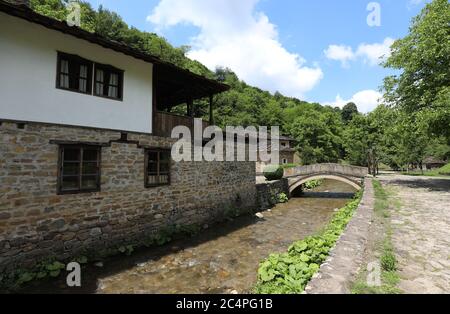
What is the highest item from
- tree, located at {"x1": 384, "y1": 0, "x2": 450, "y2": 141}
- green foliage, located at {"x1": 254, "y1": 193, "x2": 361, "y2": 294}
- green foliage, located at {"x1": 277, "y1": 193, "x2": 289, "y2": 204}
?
tree, located at {"x1": 384, "y1": 0, "x2": 450, "y2": 141}

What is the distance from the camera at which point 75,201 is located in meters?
7.57

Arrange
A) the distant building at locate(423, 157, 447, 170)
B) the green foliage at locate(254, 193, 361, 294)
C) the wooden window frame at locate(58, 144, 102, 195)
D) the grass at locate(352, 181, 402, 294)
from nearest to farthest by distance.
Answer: the grass at locate(352, 181, 402, 294), the green foliage at locate(254, 193, 361, 294), the wooden window frame at locate(58, 144, 102, 195), the distant building at locate(423, 157, 447, 170)

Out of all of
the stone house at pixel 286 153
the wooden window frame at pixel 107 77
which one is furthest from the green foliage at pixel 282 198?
the stone house at pixel 286 153

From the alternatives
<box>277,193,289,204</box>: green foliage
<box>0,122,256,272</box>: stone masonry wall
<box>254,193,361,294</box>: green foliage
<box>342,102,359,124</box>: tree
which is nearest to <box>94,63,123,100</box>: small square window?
<box>0,122,256,272</box>: stone masonry wall

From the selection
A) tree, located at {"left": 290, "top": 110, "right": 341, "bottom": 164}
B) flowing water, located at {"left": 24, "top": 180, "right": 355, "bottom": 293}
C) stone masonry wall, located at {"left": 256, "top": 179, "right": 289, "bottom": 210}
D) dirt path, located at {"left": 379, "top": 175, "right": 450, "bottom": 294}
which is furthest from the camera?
tree, located at {"left": 290, "top": 110, "right": 341, "bottom": 164}

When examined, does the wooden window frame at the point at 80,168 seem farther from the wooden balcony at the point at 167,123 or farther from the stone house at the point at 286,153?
the stone house at the point at 286,153

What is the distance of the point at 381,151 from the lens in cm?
3316

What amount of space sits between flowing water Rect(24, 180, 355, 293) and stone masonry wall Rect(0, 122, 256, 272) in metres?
0.88

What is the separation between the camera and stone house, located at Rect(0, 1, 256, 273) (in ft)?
21.2

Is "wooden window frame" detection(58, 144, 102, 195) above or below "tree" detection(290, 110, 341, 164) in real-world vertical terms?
below

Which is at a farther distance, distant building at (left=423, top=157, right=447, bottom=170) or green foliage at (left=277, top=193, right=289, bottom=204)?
distant building at (left=423, top=157, right=447, bottom=170)

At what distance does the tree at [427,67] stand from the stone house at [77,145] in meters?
12.3

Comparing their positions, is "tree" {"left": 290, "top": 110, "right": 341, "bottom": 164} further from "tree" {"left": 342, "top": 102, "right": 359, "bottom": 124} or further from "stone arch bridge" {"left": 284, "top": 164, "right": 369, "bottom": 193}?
"tree" {"left": 342, "top": 102, "right": 359, "bottom": 124}

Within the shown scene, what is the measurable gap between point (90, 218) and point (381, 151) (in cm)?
3520
